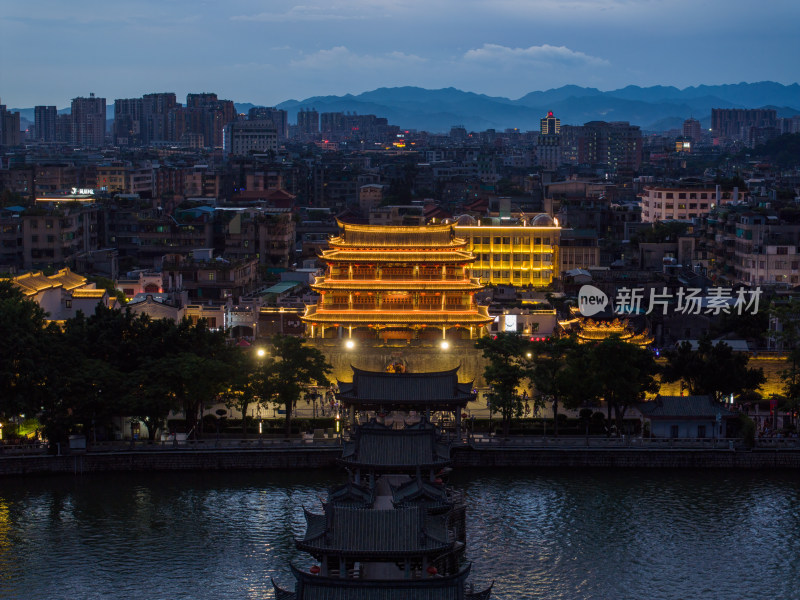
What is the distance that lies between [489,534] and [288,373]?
11.6 m

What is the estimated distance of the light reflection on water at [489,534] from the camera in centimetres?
2941

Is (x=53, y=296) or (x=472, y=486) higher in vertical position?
(x=53, y=296)

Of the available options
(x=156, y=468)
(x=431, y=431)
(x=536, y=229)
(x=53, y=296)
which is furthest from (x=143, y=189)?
(x=431, y=431)

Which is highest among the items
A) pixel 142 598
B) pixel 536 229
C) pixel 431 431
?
pixel 536 229

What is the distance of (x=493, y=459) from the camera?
39906mm

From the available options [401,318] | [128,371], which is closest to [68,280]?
[128,371]

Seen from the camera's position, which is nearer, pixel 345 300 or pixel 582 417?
pixel 582 417

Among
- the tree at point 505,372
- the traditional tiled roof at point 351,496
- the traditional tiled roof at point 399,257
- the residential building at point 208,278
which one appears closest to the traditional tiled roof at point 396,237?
the traditional tiled roof at point 399,257

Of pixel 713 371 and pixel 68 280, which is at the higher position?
pixel 68 280

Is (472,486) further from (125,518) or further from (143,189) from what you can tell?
(143,189)

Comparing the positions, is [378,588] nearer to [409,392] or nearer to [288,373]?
[409,392]

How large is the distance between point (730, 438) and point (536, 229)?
3339 centimetres

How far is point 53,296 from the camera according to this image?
172ft

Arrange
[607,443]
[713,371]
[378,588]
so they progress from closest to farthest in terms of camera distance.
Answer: [378,588]
[607,443]
[713,371]
